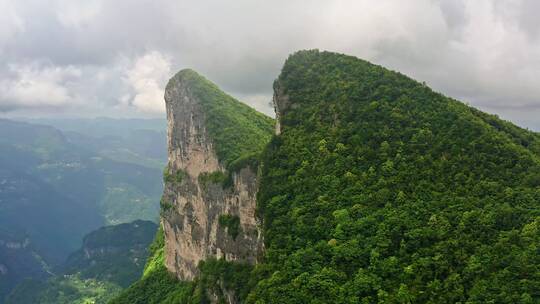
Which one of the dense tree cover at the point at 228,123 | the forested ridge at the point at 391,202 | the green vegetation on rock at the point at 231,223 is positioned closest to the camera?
the forested ridge at the point at 391,202

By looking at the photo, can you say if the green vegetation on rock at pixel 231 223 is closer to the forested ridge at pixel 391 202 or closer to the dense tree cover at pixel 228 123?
Result: the forested ridge at pixel 391 202

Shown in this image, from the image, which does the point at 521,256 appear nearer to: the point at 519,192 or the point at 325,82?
the point at 519,192

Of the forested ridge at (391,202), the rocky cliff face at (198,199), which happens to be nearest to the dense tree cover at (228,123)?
the rocky cliff face at (198,199)

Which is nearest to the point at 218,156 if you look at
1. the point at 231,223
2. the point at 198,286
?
the point at 231,223

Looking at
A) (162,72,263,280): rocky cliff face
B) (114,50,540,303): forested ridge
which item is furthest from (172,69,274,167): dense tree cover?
(114,50,540,303): forested ridge

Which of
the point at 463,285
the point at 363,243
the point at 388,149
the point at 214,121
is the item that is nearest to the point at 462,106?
the point at 388,149
